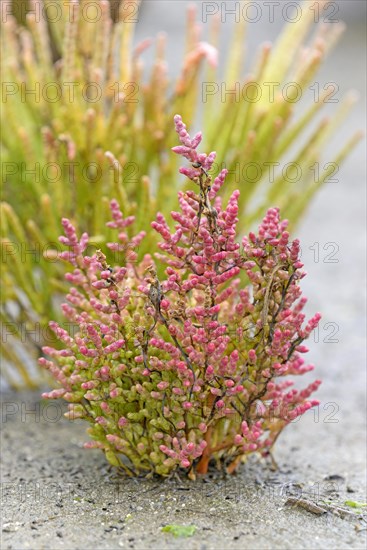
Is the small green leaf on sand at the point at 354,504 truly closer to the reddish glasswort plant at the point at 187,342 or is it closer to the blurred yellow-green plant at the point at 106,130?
the reddish glasswort plant at the point at 187,342

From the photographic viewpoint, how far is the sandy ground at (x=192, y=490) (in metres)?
1.57

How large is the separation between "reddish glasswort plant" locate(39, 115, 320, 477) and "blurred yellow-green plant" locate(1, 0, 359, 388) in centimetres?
68

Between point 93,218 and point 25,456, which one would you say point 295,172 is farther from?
point 25,456

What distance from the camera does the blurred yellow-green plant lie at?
246cm

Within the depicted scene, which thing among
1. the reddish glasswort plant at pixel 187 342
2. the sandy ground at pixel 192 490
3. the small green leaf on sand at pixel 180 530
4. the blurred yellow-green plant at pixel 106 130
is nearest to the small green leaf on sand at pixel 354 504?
the sandy ground at pixel 192 490

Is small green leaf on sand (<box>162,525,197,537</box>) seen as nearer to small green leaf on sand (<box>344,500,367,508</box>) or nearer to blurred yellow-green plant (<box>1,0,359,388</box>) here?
small green leaf on sand (<box>344,500,367,508</box>)

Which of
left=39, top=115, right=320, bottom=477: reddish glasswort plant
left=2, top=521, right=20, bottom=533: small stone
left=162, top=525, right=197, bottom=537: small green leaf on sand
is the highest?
left=39, top=115, right=320, bottom=477: reddish glasswort plant

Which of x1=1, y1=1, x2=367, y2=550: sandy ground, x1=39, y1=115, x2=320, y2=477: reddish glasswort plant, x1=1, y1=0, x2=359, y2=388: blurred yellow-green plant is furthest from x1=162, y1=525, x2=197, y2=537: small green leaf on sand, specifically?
x1=1, y1=0, x2=359, y2=388: blurred yellow-green plant

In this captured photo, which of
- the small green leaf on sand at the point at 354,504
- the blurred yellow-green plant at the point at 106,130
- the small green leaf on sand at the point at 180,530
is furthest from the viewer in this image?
the blurred yellow-green plant at the point at 106,130

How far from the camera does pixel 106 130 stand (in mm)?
2467

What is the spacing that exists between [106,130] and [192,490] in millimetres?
1278

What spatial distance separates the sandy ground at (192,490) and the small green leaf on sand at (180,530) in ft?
0.05

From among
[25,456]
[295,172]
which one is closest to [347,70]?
[295,172]

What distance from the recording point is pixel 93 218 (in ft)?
8.43
